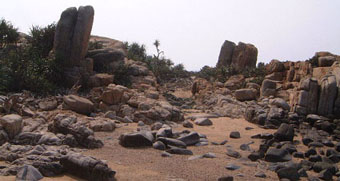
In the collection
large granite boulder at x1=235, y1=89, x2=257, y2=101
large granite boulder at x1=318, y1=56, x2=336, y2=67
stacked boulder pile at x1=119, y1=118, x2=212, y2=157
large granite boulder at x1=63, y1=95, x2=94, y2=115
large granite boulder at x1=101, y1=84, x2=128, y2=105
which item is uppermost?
large granite boulder at x1=318, y1=56, x2=336, y2=67

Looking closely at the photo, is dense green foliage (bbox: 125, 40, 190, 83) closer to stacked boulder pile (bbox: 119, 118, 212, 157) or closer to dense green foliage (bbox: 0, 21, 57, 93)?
dense green foliage (bbox: 0, 21, 57, 93)

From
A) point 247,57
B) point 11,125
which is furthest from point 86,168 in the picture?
point 247,57

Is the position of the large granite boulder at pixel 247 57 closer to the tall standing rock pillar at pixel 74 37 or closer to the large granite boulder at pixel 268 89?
the large granite boulder at pixel 268 89

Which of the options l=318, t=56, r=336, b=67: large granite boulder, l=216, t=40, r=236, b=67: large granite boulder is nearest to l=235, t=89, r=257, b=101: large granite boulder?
l=318, t=56, r=336, b=67: large granite boulder

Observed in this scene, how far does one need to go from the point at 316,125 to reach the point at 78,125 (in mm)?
6592

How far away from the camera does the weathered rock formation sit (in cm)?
2134

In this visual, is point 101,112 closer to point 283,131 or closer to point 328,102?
point 283,131

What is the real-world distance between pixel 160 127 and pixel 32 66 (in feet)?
21.3

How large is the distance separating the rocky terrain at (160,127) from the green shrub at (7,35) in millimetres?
4221

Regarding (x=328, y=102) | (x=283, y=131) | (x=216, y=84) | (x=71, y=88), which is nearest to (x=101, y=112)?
(x=71, y=88)

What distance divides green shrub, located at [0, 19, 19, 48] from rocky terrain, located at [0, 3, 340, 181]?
4221 millimetres

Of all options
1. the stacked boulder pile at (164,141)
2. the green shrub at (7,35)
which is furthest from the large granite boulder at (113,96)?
the green shrub at (7,35)

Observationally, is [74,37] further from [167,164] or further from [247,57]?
[247,57]

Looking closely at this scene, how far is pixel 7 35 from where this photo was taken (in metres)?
17.0
